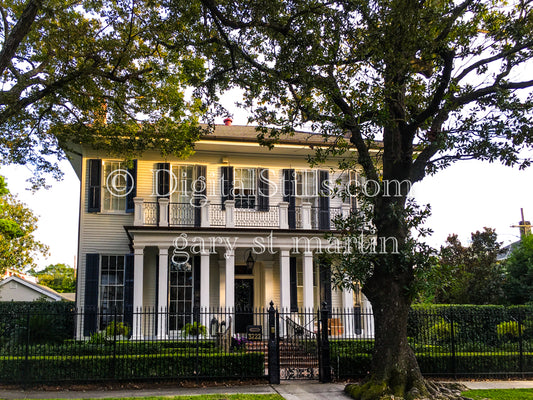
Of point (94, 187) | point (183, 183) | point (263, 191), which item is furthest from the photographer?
point (263, 191)

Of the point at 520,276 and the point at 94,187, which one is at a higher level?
the point at 94,187

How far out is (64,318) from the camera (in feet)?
55.9

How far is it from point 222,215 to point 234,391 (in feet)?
26.8

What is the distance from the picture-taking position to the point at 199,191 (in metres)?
18.7

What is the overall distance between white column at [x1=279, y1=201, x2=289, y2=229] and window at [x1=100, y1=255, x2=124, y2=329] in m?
6.02

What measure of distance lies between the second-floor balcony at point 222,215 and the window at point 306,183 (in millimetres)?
1086

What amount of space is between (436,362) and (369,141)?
6122 millimetres

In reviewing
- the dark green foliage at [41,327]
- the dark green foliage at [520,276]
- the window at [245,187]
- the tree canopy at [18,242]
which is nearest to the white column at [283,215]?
the window at [245,187]

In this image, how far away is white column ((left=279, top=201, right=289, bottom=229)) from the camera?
58.0 ft

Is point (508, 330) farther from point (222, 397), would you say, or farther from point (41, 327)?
point (41, 327)

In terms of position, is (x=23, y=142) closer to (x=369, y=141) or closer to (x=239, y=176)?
(x=239, y=176)

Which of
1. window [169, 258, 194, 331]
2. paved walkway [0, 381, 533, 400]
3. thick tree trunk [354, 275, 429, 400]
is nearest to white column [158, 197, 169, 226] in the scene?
window [169, 258, 194, 331]

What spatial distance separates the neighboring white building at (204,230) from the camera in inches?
666

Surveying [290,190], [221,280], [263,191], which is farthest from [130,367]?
[290,190]
